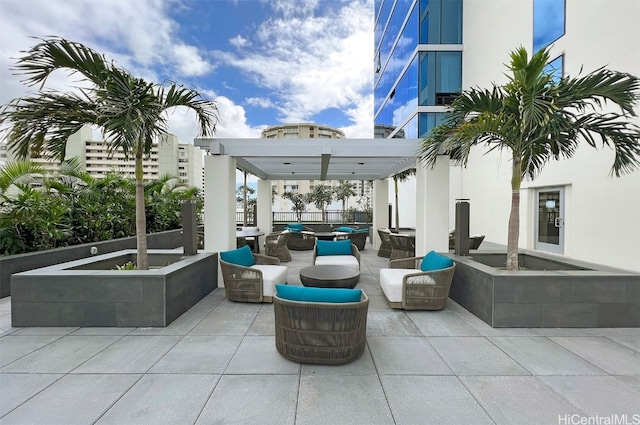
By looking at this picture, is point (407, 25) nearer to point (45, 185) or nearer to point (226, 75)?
point (226, 75)

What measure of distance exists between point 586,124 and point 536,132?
93 cm

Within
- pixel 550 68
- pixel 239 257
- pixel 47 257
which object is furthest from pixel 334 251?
pixel 550 68

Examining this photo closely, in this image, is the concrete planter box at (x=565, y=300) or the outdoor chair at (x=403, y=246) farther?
the outdoor chair at (x=403, y=246)

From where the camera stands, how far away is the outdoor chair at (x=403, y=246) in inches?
321

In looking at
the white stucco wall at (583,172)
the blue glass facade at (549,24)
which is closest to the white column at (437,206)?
the white stucco wall at (583,172)

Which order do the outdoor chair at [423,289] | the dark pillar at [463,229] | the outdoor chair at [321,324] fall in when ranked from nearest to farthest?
the outdoor chair at [321,324] < the outdoor chair at [423,289] < the dark pillar at [463,229]

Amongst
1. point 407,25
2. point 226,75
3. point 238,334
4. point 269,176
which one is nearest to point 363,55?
point 407,25

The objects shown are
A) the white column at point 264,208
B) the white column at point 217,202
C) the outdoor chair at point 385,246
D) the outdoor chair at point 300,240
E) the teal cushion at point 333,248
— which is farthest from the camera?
the white column at point 264,208

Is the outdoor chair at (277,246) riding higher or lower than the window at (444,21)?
lower

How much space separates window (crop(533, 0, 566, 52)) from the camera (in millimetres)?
8352

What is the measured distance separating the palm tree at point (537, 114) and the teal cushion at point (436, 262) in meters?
0.95

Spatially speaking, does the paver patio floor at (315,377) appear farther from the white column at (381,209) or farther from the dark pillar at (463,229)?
the white column at (381,209)

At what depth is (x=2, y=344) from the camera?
348 cm

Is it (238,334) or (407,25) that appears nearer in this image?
(238,334)
